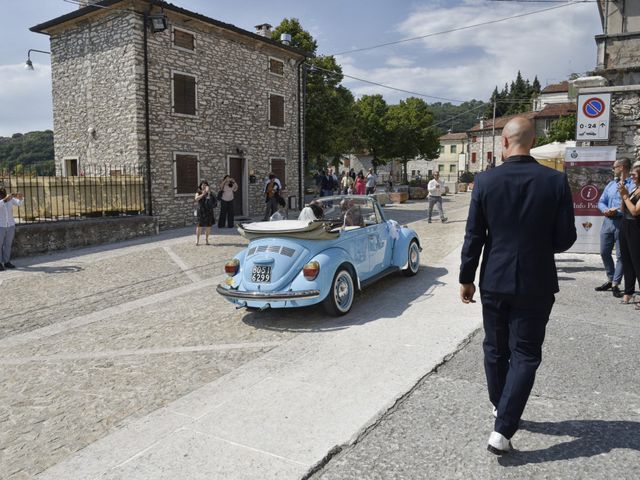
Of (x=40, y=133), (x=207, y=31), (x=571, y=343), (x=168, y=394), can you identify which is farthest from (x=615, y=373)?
(x=40, y=133)

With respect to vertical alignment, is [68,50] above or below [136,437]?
above

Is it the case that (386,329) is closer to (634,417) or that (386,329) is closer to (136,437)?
(634,417)

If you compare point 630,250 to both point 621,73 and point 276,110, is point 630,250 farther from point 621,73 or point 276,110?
point 276,110

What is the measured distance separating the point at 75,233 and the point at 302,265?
920cm

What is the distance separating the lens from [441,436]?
3.15 m

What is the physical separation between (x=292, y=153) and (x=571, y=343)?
762 inches

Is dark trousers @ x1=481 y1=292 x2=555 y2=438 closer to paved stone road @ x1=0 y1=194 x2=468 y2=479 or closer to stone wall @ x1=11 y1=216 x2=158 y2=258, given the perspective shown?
paved stone road @ x1=0 y1=194 x2=468 y2=479

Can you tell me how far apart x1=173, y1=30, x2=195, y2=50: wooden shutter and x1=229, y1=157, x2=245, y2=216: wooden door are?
4505 mm

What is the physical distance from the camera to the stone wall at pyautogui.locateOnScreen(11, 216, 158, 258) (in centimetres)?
1163

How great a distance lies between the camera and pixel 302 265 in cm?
594

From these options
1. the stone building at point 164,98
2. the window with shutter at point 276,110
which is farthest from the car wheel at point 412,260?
the window with shutter at point 276,110

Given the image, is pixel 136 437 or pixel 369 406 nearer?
pixel 136 437

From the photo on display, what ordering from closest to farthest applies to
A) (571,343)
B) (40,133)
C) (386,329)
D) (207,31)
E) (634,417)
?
1. (634,417)
2. (571,343)
3. (386,329)
4. (207,31)
5. (40,133)

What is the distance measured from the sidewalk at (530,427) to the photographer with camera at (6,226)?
9623 millimetres
